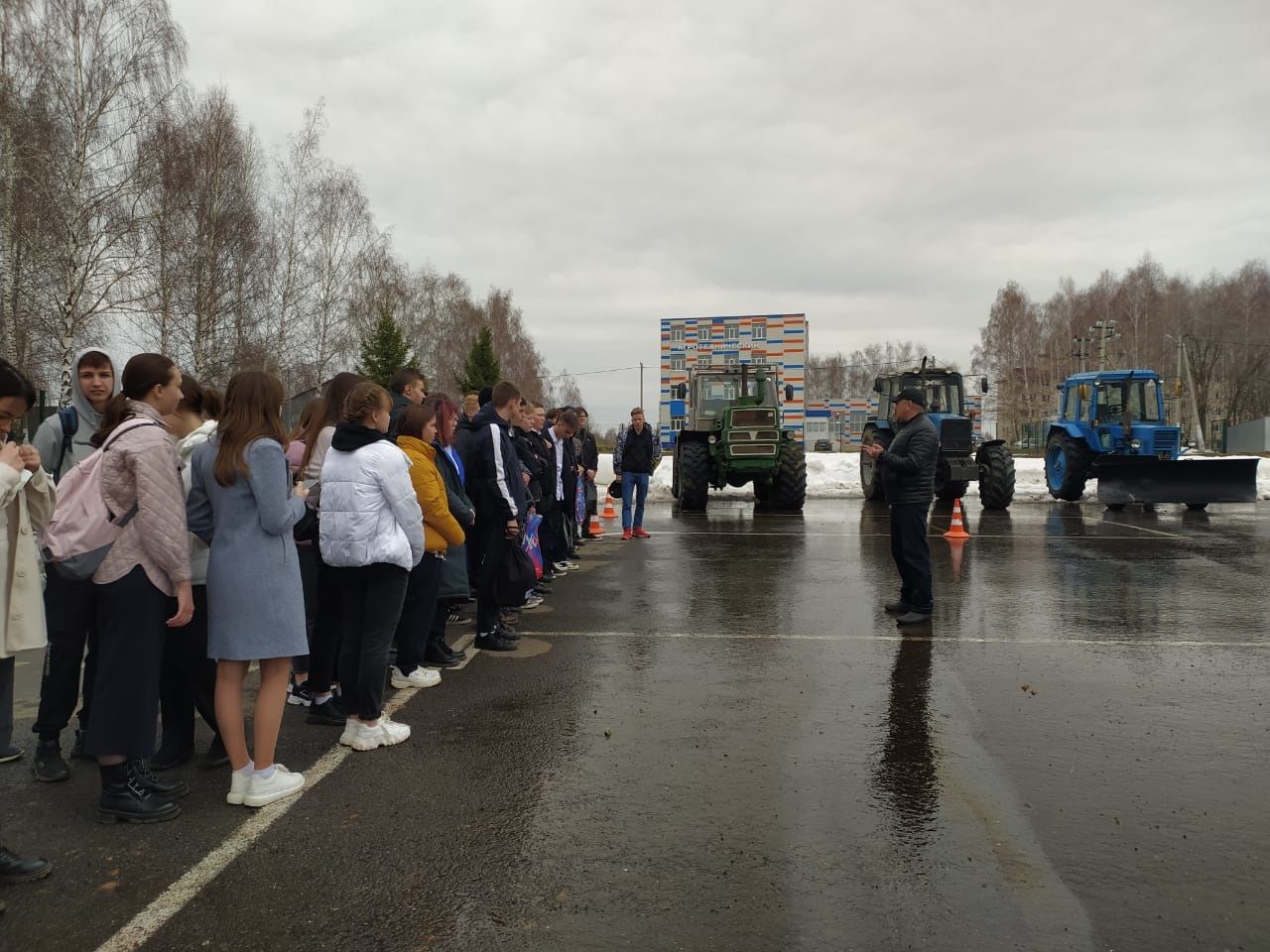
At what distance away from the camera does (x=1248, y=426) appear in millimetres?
48438

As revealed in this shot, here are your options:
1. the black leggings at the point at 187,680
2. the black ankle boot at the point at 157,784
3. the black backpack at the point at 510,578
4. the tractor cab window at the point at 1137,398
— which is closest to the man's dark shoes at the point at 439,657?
the black backpack at the point at 510,578

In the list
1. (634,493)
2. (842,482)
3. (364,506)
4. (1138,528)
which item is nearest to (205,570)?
(364,506)

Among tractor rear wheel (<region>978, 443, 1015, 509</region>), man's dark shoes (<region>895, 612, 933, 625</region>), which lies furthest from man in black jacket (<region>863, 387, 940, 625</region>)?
tractor rear wheel (<region>978, 443, 1015, 509</region>)

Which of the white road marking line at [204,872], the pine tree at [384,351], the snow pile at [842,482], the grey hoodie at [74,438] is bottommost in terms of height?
the white road marking line at [204,872]

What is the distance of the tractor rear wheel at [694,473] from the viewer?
16141mm

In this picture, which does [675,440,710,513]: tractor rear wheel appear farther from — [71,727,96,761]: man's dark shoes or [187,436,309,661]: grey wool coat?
[187,436,309,661]: grey wool coat

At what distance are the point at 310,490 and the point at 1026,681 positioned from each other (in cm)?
431

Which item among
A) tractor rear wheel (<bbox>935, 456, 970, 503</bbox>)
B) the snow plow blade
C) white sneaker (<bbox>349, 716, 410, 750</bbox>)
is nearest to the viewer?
white sneaker (<bbox>349, 716, 410, 750</bbox>)

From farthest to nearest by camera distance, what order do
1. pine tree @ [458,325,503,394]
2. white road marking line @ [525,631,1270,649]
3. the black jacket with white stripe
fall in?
1. pine tree @ [458,325,503,394]
2. white road marking line @ [525,631,1270,649]
3. the black jacket with white stripe

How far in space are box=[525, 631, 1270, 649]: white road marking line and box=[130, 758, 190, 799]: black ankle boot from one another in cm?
313

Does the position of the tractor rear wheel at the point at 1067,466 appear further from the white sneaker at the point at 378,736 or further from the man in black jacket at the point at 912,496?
the white sneaker at the point at 378,736

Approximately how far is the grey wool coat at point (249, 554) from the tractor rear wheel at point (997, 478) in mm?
15446

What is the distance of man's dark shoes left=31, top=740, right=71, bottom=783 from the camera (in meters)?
3.84

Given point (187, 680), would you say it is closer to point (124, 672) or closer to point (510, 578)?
point (124, 672)
